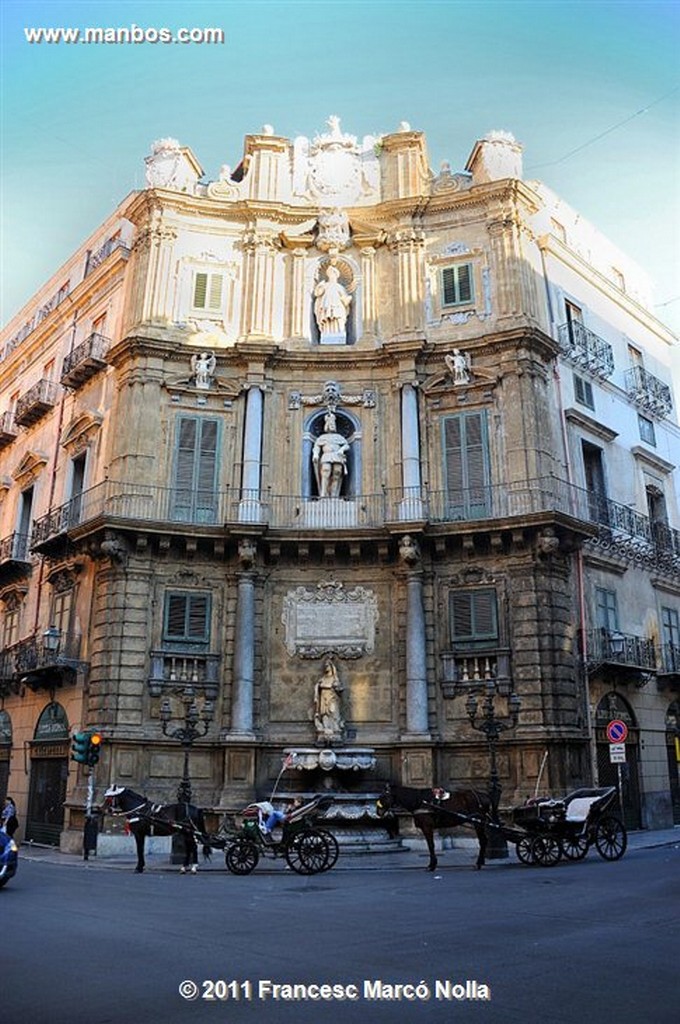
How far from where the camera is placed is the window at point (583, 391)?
25047 millimetres

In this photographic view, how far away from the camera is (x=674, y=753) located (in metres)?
25.6

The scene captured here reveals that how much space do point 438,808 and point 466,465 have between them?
→ 10.0 meters

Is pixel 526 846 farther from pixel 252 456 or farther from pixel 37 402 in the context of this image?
pixel 37 402

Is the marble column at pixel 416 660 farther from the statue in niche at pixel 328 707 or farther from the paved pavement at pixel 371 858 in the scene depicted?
the paved pavement at pixel 371 858

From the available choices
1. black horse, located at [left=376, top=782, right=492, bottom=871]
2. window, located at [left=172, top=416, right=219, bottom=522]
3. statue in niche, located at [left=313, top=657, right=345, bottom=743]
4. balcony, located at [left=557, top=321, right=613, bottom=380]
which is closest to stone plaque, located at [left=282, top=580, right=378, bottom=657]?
statue in niche, located at [left=313, top=657, right=345, bottom=743]

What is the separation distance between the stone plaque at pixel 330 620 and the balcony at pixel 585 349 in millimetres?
9123

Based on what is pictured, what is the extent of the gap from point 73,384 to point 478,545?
13325 millimetres

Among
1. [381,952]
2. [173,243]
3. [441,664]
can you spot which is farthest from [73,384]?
[381,952]

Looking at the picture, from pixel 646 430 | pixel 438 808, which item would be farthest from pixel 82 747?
pixel 646 430

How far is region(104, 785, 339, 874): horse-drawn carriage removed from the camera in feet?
48.0

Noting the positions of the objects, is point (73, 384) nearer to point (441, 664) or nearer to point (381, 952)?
point (441, 664)

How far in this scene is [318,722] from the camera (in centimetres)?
2088

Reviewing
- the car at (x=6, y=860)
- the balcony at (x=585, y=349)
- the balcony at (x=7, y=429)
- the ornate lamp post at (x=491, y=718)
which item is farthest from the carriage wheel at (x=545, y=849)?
the balcony at (x=7, y=429)

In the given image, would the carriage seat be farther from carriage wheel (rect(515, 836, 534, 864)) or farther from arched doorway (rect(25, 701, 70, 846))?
arched doorway (rect(25, 701, 70, 846))
